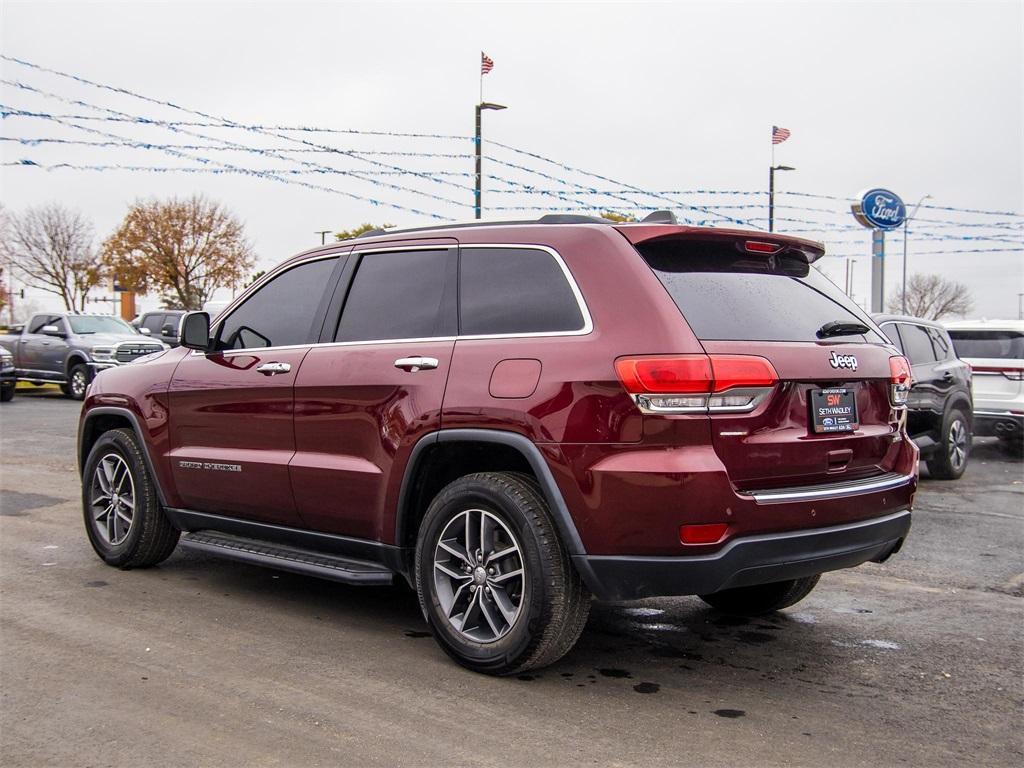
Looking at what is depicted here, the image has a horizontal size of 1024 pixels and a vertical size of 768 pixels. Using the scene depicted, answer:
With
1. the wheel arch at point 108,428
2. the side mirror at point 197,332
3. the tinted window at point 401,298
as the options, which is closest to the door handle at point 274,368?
the tinted window at point 401,298

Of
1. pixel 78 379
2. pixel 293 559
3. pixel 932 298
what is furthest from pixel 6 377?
pixel 932 298

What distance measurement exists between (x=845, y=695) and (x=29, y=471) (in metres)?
8.98

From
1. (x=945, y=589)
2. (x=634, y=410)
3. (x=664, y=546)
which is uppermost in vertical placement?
(x=634, y=410)

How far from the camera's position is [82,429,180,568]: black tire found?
606cm

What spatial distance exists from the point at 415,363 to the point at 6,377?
1862 centimetres

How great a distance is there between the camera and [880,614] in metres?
5.45

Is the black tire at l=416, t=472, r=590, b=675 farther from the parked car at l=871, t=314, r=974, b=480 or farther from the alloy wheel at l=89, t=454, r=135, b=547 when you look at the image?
the parked car at l=871, t=314, r=974, b=480

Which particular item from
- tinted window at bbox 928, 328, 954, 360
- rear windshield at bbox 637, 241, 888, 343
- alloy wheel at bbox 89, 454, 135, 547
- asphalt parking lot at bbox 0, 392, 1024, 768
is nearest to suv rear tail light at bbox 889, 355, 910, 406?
rear windshield at bbox 637, 241, 888, 343

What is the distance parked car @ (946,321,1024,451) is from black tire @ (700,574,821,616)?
883 centimetres

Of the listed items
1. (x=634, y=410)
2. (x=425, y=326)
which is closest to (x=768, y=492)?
(x=634, y=410)

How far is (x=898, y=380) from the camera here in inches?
179

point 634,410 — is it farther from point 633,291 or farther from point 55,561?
point 55,561

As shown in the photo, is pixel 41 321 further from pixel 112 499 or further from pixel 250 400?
pixel 250 400

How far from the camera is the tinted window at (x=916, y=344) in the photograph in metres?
10.5
